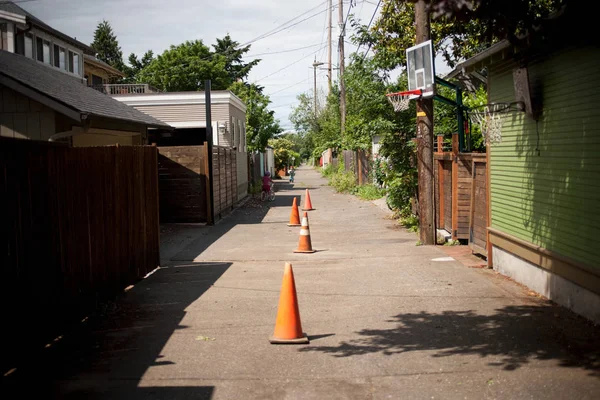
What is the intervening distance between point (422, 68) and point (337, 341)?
7.77 metres

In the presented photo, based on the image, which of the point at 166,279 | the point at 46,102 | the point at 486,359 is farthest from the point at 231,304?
the point at 46,102

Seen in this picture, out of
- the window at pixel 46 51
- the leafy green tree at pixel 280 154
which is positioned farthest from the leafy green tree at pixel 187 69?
the window at pixel 46 51

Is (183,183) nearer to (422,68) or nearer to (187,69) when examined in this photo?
(422,68)

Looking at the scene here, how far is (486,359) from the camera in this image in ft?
18.8

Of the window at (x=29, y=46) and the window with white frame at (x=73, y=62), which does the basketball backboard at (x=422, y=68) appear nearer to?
the window at (x=29, y=46)

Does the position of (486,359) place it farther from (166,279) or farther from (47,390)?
(166,279)

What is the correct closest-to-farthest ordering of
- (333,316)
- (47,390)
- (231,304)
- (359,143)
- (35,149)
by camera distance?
(47,390), (35,149), (333,316), (231,304), (359,143)

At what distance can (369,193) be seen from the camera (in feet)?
90.6

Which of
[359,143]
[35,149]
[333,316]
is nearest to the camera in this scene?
[35,149]

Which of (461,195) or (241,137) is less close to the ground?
(241,137)

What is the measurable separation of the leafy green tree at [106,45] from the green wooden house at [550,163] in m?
83.9

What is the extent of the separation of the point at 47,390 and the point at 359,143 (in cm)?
2324

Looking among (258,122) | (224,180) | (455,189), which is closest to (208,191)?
(224,180)

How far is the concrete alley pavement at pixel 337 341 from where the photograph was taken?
5.15m
